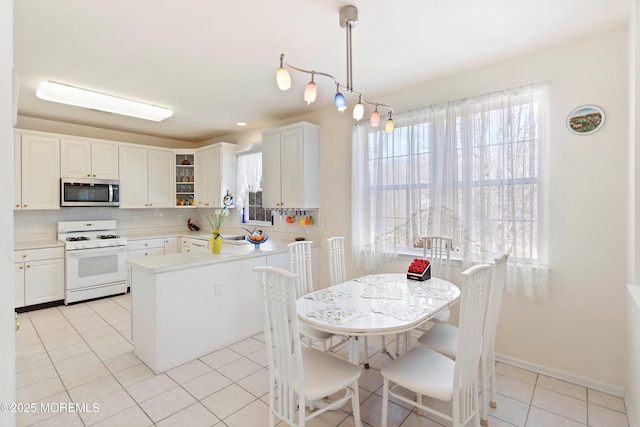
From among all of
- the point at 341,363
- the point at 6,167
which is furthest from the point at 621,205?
the point at 6,167

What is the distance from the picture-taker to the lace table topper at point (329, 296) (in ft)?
6.87

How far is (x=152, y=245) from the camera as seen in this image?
498cm

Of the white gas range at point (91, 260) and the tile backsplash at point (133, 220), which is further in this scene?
the tile backsplash at point (133, 220)

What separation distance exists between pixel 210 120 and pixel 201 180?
133 cm

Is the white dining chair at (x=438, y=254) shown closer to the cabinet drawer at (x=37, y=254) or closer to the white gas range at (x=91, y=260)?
the white gas range at (x=91, y=260)

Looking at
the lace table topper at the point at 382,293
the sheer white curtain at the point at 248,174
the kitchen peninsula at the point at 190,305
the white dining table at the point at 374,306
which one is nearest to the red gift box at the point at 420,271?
the white dining table at the point at 374,306

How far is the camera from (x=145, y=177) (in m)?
5.14

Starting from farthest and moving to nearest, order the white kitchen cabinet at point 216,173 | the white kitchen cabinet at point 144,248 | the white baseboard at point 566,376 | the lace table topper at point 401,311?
the white kitchen cabinet at point 216,173 < the white kitchen cabinet at point 144,248 < the white baseboard at point 566,376 < the lace table topper at point 401,311

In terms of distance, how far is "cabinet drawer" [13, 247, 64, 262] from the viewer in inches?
149

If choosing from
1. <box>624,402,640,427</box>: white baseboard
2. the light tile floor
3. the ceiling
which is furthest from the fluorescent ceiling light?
<box>624,402,640,427</box>: white baseboard

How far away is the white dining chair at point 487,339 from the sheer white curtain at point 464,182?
70 cm

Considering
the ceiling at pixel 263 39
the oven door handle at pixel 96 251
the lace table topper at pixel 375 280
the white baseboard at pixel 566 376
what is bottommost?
the white baseboard at pixel 566 376

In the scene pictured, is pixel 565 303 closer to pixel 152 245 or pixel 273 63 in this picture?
pixel 273 63

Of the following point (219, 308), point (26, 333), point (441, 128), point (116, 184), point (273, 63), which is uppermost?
point (273, 63)
